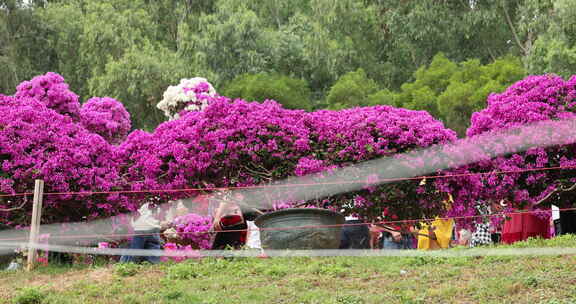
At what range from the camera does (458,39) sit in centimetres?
2281

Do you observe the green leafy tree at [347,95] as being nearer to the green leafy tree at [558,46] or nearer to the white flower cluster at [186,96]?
the green leafy tree at [558,46]

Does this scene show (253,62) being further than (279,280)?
Yes

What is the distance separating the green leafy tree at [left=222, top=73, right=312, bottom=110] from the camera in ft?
61.4

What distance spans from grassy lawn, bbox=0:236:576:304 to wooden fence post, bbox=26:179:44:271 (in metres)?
0.25

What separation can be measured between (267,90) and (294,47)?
10.2ft

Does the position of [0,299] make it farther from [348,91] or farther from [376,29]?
[376,29]

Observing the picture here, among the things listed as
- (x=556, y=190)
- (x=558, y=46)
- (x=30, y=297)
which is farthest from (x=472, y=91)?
(x=30, y=297)

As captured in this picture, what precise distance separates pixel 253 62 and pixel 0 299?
13964 millimetres

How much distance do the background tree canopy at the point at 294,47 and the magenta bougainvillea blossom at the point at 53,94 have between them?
6975 mm

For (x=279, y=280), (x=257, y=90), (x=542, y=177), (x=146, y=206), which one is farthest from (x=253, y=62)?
(x=279, y=280)

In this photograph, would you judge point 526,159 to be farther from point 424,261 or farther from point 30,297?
point 30,297

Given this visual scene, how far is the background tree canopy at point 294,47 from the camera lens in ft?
61.4

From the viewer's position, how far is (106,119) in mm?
12961

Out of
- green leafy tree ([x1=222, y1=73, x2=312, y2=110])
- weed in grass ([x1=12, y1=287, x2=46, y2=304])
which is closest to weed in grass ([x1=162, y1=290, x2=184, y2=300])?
weed in grass ([x1=12, y1=287, x2=46, y2=304])
